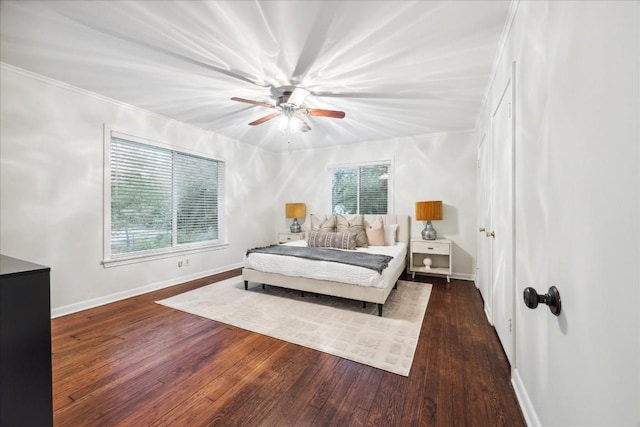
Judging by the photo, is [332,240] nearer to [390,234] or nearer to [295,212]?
[390,234]

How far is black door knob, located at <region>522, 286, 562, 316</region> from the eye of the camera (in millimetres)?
854

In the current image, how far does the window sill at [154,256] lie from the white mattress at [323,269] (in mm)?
1245

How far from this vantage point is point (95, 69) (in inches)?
99.0

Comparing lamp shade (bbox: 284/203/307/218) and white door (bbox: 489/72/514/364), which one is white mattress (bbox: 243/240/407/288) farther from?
lamp shade (bbox: 284/203/307/218)

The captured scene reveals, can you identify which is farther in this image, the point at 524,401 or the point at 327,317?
the point at 327,317

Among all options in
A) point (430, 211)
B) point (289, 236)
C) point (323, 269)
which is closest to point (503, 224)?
point (323, 269)

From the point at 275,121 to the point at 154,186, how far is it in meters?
2.05

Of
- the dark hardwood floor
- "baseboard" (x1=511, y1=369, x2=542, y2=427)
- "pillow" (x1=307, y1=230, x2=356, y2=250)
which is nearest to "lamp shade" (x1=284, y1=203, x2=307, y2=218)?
"pillow" (x1=307, y1=230, x2=356, y2=250)

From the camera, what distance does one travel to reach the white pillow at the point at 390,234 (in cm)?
442

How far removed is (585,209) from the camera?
31.0 inches

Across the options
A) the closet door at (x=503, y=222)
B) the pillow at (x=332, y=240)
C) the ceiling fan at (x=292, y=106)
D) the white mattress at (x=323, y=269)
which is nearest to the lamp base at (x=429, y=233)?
the white mattress at (x=323, y=269)

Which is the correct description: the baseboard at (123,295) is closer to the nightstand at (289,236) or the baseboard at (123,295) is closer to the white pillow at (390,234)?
the nightstand at (289,236)

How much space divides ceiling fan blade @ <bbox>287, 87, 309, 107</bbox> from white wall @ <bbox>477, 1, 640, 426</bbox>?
5.90 feet

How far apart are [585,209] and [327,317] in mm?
2406
